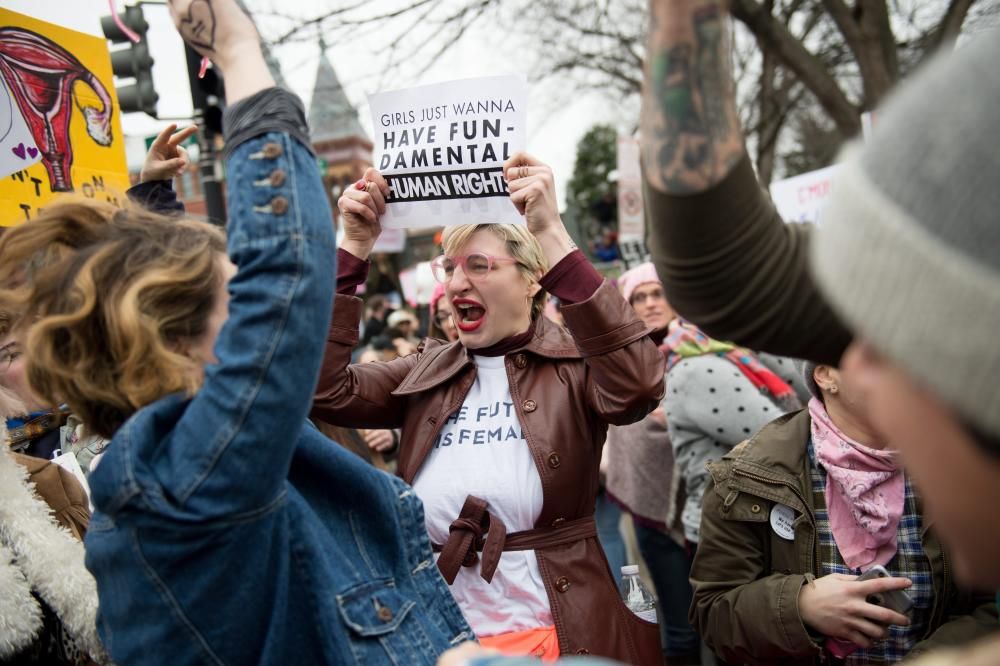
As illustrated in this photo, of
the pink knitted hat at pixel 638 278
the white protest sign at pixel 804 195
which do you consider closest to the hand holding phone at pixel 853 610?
the pink knitted hat at pixel 638 278

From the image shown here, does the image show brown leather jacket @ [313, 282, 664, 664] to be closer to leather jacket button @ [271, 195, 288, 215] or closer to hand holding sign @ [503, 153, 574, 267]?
hand holding sign @ [503, 153, 574, 267]

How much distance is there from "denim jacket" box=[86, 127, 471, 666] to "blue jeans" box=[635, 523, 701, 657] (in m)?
3.07

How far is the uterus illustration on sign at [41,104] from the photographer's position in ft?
9.95

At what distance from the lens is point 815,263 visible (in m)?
0.91

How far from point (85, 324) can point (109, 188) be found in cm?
243

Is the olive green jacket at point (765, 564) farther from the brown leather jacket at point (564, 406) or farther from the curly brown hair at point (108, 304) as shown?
the curly brown hair at point (108, 304)

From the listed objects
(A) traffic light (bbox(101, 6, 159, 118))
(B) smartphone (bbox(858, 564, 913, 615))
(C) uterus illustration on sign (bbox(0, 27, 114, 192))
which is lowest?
(B) smartphone (bbox(858, 564, 913, 615))

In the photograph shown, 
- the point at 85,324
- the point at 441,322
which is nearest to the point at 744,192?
the point at 85,324

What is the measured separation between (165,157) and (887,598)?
224 cm

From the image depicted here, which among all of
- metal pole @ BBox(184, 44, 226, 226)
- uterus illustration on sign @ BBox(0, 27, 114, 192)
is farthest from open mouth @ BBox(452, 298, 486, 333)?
metal pole @ BBox(184, 44, 226, 226)

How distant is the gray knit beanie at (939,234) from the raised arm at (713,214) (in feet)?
1.23

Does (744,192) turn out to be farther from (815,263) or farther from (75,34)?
(75,34)

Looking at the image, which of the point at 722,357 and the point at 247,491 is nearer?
the point at 247,491

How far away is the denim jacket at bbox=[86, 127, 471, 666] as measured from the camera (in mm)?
1289
